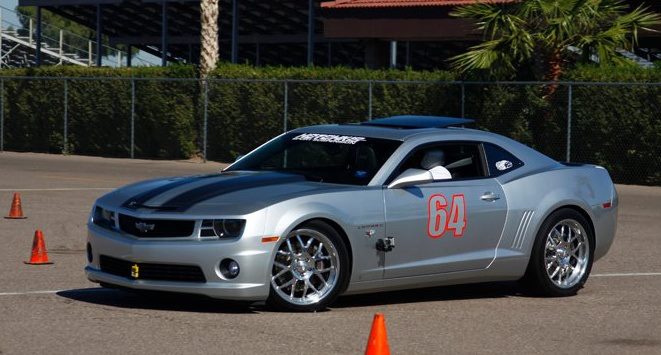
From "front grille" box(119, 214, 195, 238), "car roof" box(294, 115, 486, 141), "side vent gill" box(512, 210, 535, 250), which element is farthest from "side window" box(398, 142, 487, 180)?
"front grille" box(119, 214, 195, 238)

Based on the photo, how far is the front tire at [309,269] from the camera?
31.7 ft

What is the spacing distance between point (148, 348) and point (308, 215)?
6.14 feet

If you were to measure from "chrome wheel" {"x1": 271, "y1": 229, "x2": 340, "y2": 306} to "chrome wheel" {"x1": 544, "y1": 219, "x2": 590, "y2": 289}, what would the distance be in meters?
2.19

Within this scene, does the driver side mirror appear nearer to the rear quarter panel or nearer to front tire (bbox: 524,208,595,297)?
the rear quarter panel

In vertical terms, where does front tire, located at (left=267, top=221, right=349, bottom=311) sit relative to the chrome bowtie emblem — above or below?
below

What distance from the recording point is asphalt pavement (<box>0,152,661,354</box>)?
8.48m

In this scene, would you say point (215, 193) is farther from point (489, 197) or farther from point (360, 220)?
point (489, 197)

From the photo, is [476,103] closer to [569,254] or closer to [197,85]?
[197,85]

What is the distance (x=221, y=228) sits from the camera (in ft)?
31.1

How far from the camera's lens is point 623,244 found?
15727 mm

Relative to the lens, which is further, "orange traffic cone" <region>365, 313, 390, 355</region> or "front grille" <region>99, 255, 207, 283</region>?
"front grille" <region>99, 255, 207, 283</region>

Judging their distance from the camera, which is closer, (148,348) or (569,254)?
(148,348)

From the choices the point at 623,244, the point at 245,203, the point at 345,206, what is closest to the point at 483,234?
the point at 345,206

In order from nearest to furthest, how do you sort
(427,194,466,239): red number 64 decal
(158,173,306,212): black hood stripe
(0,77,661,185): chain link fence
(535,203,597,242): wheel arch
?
1. (158,173,306,212): black hood stripe
2. (427,194,466,239): red number 64 decal
3. (535,203,597,242): wheel arch
4. (0,77,661,185): chain link fence
